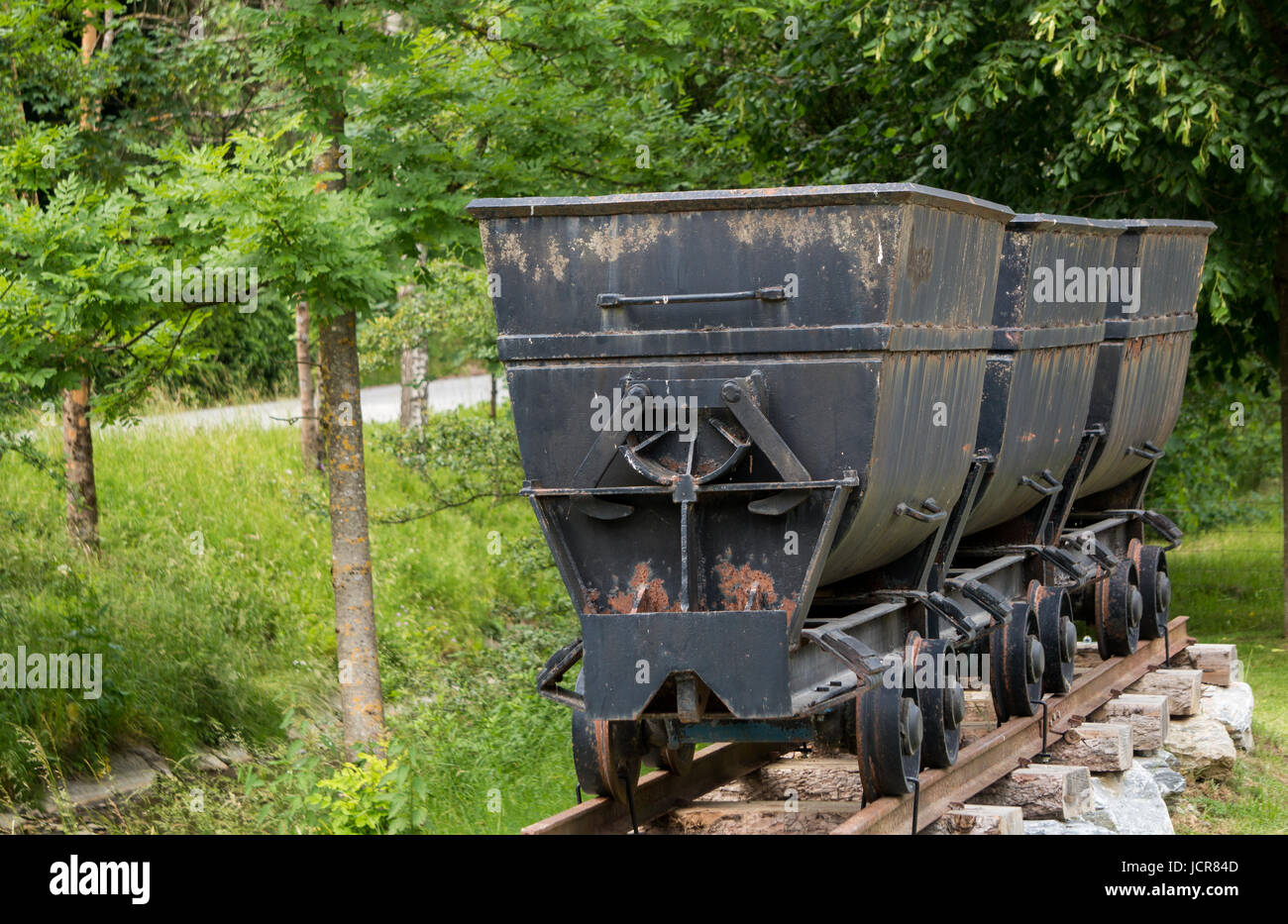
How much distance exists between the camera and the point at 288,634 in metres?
13.5

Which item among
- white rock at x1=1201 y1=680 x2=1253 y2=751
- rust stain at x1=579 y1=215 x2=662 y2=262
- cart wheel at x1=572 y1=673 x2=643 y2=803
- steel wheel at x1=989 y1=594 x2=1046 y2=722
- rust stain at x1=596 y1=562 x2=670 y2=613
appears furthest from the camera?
white rock at x1=1201 y1=680 x2=1253 y2=751

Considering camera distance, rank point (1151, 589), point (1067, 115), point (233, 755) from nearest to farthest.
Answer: point (233, 755), point (1151, 589), point (1067, 115)

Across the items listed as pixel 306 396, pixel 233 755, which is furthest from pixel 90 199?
pixel 306 396

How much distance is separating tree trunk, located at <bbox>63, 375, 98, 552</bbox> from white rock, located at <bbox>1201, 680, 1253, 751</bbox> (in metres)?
9.35

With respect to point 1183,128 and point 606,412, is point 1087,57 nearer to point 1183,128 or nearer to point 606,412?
point 1183,128

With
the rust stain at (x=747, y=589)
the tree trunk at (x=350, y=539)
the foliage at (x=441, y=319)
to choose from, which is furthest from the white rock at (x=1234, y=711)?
the foliage at (x=441, y=319)

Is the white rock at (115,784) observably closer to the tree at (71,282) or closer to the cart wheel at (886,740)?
the tree at (71,282)

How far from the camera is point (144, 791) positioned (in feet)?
33.2

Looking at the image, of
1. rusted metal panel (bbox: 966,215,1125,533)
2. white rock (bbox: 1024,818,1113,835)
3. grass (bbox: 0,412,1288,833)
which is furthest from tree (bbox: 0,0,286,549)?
white rock (bbox: 1024,818,1113,835)

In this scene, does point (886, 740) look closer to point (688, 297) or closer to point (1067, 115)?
point (688, 297)

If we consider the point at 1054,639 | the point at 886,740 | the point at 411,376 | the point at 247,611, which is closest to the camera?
the point at 886,740

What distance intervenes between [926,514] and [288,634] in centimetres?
781

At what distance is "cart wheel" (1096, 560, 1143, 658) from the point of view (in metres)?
10.8

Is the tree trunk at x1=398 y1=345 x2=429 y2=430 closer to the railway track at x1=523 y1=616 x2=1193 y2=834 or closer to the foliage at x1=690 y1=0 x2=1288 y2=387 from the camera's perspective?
the foliage at x1=690 y1=0 x2=1288 y2=387
